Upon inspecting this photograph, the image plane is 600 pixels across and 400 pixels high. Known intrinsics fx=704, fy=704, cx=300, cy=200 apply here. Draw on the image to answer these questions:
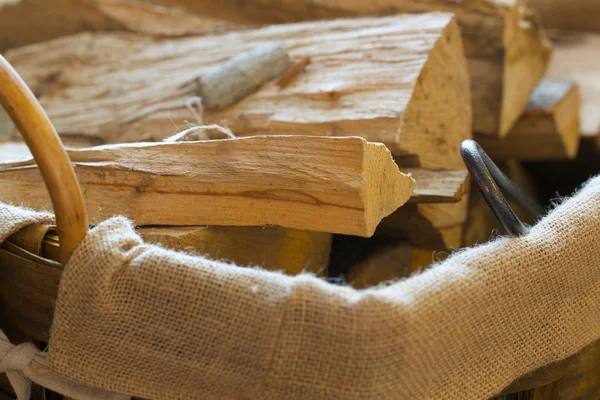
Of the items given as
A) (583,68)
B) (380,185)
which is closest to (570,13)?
(583,68)

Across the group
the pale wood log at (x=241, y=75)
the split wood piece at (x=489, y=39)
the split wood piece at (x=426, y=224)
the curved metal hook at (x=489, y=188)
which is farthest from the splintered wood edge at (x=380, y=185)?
the split wood piece at (x=489, y=39)

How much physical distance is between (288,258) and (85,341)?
47cm

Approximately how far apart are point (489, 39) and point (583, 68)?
0.82 metres

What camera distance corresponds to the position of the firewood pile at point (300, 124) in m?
1.07

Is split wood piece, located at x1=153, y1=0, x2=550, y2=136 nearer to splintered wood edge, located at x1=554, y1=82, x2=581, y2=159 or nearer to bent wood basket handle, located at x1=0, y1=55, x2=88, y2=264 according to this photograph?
splintered wood edge, located at x1=554, y1=82, x2=581, y2=159

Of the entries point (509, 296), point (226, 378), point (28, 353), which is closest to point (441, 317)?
point (509, 296)

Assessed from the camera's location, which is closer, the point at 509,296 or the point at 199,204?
the point at 509,296

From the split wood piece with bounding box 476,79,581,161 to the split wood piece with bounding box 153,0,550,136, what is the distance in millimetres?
57

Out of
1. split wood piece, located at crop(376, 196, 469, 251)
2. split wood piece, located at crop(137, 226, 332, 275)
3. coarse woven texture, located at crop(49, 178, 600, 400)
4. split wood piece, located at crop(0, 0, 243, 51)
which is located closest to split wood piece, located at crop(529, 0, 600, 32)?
split wood piece, located at crop(0, 0, 243, 51)

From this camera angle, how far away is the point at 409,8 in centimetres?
176

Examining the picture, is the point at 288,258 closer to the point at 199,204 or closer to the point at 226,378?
the point at 199,204

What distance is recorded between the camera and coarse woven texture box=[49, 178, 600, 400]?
0.76 metres

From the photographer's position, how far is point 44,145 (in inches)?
31.5

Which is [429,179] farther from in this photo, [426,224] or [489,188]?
[489,188]
